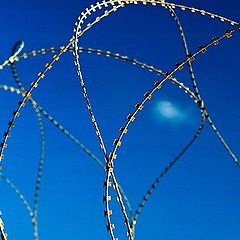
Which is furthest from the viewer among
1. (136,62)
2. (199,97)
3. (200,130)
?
(200,130)

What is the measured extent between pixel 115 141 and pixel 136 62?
1292 mm

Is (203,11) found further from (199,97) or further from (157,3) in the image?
(199,97)

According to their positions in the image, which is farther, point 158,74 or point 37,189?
point 37,189

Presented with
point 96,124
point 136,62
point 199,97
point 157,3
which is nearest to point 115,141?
point 96,124

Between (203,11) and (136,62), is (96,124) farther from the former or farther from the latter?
(203,11)

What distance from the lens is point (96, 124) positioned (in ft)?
28.4

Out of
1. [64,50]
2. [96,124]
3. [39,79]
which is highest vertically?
[64,50]

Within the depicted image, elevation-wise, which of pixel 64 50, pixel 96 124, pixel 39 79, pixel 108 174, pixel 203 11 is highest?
pixel 203 11

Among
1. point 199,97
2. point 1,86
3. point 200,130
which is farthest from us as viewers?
point 200,130

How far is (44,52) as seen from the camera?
876cm

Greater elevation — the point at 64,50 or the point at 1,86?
the point at 64,50

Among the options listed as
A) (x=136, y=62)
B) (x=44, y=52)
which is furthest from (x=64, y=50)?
(x=136, y=62)

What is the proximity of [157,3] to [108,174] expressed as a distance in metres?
3.22

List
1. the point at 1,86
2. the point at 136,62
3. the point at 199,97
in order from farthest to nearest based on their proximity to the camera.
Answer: the point at 199,97 < the point at 136,62 < the point at 1,86
